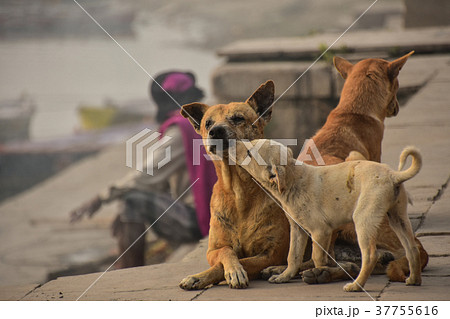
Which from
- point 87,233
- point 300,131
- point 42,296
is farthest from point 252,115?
point 87,233

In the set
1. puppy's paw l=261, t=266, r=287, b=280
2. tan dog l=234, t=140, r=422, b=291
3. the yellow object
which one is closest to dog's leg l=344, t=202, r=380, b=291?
tan dog l=234, t=140, r=422, b=291

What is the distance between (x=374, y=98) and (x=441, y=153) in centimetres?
212

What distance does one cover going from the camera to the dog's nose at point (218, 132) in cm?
429

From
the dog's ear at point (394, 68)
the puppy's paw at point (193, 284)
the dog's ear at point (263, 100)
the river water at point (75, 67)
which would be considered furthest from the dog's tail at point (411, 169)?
the river water at point (75, 67)

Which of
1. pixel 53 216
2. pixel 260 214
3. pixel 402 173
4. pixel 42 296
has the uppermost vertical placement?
pixel 402 173

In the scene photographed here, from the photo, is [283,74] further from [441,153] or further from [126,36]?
[126,36]

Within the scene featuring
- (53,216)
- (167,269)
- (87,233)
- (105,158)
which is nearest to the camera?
(167,269)

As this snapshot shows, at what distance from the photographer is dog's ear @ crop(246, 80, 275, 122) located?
4590 millimetres

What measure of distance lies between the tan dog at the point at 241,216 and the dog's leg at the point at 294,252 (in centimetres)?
20

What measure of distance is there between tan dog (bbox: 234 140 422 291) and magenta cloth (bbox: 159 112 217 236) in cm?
367

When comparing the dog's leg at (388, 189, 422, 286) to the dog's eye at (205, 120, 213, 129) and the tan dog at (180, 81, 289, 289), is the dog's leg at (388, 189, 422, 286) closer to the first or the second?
the tan dog at (180, 81, 289, 289)

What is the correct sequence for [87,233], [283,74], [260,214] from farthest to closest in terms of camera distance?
1. [87,233]
2. [283,74]
3. [260,214]

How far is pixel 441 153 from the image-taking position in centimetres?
723

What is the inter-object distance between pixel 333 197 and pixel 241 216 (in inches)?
26.0
